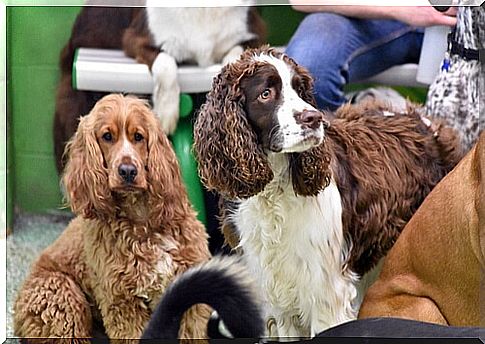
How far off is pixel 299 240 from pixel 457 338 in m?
0.56

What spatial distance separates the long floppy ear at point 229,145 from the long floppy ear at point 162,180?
5.9 inches

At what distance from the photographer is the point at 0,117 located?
9.98 feet

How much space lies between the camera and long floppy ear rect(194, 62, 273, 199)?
2.71 meters

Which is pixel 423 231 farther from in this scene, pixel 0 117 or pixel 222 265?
pixel 0 117

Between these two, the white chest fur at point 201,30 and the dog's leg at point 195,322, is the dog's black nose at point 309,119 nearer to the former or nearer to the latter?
the white chest fur at point 201,30

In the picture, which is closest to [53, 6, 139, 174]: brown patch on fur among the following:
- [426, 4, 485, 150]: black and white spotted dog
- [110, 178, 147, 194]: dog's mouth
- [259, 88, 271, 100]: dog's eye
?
[110, 178, 147, 194]: dog's mouth

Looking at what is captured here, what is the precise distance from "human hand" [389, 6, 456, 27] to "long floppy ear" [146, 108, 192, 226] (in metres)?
0.88

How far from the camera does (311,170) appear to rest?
8.97 ft

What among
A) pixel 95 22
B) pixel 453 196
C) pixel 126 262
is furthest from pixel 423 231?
pixel 95 22

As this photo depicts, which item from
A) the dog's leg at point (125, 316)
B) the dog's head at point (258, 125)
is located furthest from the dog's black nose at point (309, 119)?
the dog's leg at point (125, 316)

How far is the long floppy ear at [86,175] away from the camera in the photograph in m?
2.93

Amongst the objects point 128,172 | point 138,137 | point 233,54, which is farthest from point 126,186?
point 233,54

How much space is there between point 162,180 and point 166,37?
1.56 feet

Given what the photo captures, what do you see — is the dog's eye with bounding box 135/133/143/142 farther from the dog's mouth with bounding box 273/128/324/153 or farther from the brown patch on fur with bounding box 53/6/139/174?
the dog's mouth with bounding box 273/128/324/153
